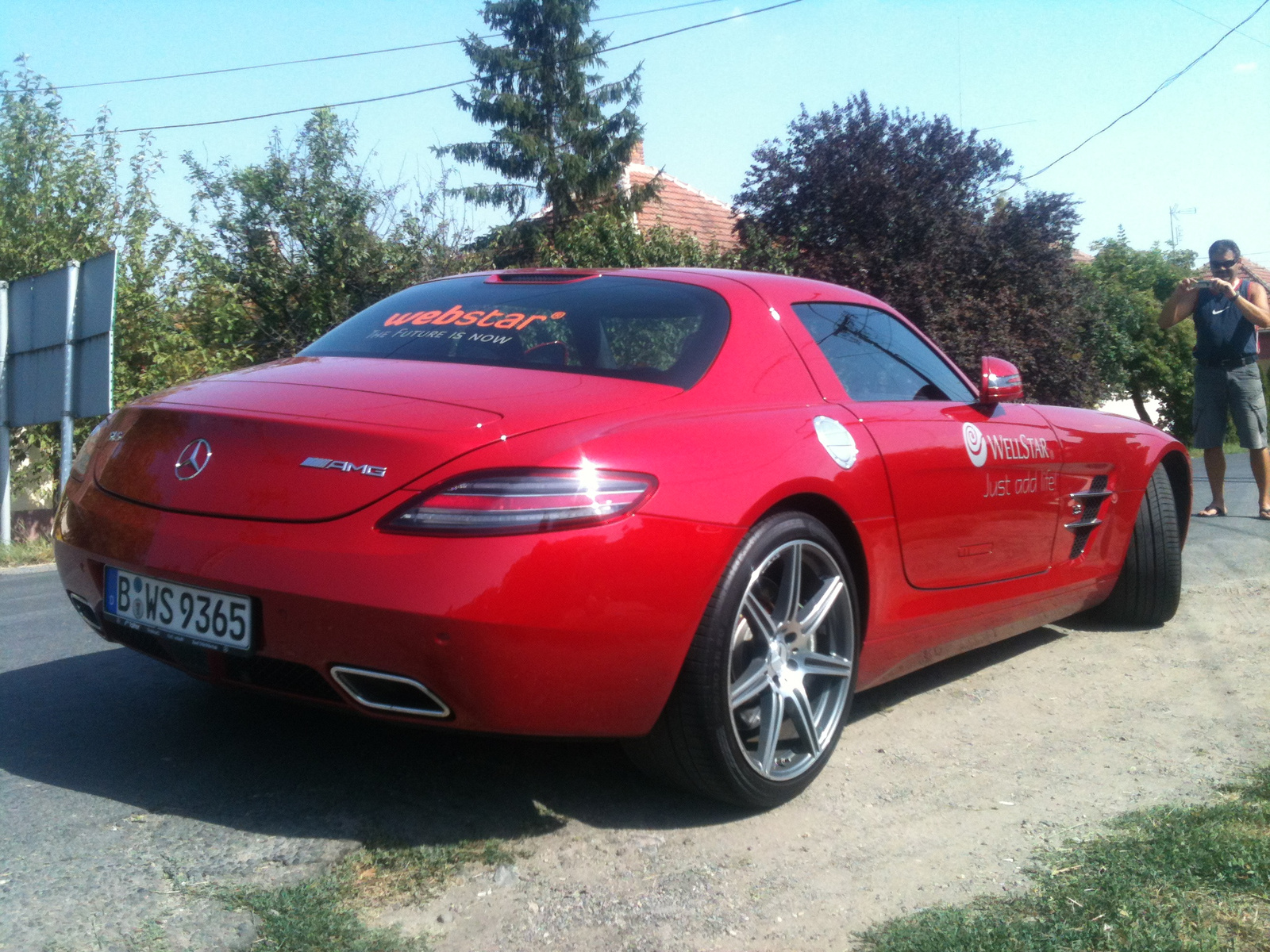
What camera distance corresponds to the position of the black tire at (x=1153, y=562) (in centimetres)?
491

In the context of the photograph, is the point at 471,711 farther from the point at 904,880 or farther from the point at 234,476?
the point at 904,880

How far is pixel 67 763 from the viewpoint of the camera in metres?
2.98

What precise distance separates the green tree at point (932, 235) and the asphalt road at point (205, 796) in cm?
1054

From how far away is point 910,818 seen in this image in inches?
114

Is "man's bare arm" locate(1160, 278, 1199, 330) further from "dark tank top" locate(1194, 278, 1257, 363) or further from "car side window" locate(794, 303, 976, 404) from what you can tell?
"car side window" locate(794, 303, 976, 404)

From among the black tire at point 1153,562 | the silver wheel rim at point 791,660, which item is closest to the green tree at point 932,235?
the black tire at point 1153,562

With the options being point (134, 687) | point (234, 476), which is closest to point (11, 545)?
point (134, 687)

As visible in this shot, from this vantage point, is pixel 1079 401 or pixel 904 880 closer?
pixel 904 880

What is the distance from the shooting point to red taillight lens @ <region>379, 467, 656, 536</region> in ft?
7.62

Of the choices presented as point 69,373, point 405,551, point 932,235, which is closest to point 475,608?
point 405,551

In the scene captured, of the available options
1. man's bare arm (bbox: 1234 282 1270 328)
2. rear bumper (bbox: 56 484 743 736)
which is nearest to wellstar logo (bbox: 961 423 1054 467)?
rear bumper (bbox: 56 484 743 736)

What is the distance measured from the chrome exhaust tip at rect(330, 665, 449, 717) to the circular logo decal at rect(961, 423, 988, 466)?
6.62 ft

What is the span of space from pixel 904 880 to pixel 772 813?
45 centimetres

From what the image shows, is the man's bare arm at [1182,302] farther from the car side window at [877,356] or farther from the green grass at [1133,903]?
the green grass at [1133,903]
